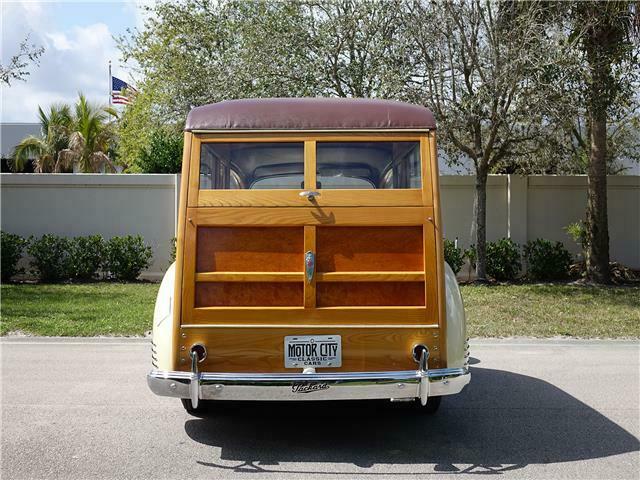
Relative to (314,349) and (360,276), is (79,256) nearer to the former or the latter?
(314,349)

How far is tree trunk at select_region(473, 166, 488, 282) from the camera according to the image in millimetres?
14773

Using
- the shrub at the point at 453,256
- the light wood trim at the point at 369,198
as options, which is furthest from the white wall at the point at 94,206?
the light wood trim at the point at 369,198

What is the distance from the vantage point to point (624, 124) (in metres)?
19.8

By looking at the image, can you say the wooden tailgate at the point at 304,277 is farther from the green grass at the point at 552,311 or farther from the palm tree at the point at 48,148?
the palm tree at the point at 48,148

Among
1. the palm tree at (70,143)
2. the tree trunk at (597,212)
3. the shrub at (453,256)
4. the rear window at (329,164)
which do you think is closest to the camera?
the rear window at (329,164)

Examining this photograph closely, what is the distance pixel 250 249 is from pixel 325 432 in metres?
1.66

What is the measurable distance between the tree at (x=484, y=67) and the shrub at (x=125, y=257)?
679 centimetres

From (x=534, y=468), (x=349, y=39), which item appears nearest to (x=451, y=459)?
(x=534, y=468)

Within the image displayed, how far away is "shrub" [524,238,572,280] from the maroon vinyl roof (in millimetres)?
10948

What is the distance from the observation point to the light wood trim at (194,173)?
198 inches

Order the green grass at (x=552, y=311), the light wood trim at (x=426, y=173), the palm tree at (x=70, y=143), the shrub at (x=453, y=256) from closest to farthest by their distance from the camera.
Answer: the light wood trim at (x=426, y=173) < the green grass at (x=552, y=311) < the shrub at (x=453, y=256) < the palm tree at (x=70, y=143)

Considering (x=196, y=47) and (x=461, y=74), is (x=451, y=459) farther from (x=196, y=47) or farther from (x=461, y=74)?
(x=196, y=47)

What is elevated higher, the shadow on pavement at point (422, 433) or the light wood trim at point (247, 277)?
the light wood trim at point (247, 277)

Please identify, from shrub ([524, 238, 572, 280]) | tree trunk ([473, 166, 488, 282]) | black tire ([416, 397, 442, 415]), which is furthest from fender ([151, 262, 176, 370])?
shrub ([524, 238, 572, 280])
